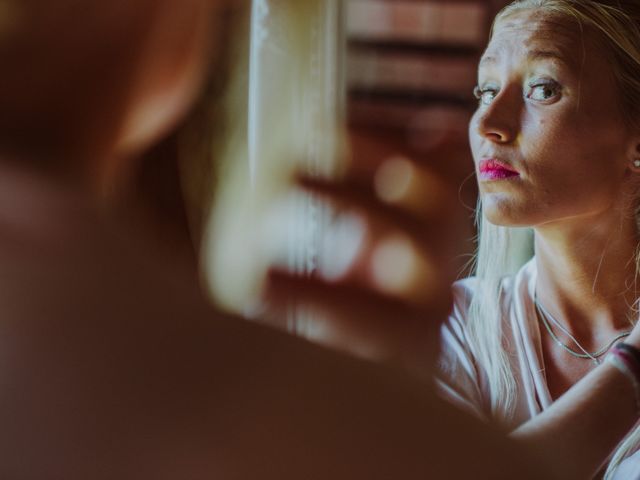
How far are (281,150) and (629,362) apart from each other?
1.25ft

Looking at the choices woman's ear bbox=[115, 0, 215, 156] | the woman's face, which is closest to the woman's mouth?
the woman's face

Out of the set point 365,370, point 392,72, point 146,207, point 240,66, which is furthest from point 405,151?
point 365,370

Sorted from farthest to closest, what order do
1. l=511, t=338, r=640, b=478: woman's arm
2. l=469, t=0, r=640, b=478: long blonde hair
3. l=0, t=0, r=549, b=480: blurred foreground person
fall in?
1. l=469, t=0, r=640, b=478: long blonde hair
2. l=511, t=338, r=640, b=478: woman's arm
3. l=0, t=0, r=549, b=480: blurred foreground person

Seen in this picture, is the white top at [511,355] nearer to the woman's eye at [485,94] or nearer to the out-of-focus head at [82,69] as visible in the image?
the woman's eye at [485,94]

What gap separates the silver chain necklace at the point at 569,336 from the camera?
0.71 metres

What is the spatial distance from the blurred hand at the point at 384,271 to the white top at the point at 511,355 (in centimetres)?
2

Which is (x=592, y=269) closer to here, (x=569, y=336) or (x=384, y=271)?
(x=569, y=336)

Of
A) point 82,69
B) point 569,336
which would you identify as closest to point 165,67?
point 82,69

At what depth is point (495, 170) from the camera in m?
0.74

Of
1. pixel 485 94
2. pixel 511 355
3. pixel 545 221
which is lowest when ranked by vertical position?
pixel 511 355

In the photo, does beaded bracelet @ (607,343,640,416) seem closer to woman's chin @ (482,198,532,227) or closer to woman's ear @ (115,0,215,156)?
woman's chin @ (482,198,532,227)

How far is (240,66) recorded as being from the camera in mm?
724

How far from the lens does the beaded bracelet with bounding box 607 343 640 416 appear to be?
0.58m

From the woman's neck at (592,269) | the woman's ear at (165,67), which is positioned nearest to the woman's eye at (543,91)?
the woman's neck at (592,269)
